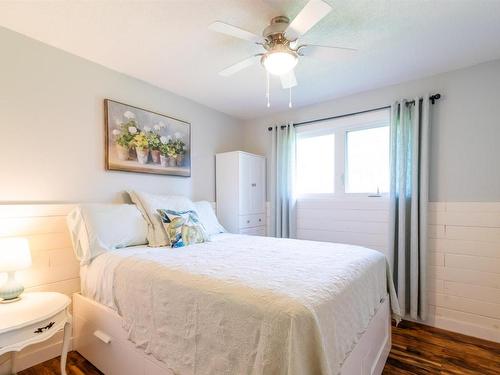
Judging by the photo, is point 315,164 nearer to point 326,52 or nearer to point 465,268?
point 326,52

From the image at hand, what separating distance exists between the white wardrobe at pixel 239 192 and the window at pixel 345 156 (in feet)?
1.94

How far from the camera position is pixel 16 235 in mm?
1771

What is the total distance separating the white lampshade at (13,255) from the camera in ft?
4.85

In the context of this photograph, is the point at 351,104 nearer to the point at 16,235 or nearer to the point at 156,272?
the point at 156,272

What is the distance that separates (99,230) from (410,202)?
2.82 m

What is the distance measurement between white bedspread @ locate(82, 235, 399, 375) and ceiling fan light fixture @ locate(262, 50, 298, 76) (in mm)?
1283

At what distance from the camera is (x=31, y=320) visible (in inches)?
52.8

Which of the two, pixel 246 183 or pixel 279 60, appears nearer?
pixel 279 60

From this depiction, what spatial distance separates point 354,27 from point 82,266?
2678 millimetres

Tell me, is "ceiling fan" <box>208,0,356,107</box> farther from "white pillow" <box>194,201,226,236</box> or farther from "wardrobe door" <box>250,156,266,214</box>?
"wardrobe door" <box>250,156,266,214</box>

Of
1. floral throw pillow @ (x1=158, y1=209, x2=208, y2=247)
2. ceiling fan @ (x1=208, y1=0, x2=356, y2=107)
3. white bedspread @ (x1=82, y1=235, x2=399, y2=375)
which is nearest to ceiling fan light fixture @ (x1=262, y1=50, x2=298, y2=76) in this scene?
ceiling fan @ (x1=208, y1=0, x2=356, y2=107)

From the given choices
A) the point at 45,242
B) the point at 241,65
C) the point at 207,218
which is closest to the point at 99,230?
the point at 45,242

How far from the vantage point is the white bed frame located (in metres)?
1.39

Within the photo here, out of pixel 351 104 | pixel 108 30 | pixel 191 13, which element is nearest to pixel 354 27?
pixel 191 13
